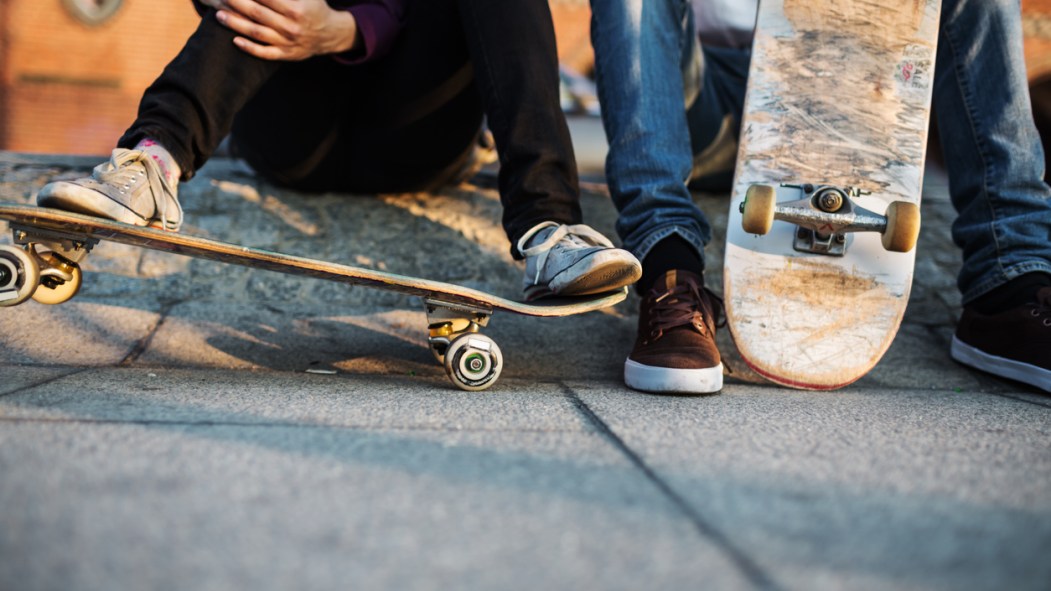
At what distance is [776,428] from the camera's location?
1.26m

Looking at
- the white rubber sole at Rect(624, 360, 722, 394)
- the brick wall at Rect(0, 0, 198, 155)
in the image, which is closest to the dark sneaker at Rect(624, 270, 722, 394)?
the white rubber sole at Rect(624, 360, 722, 394)

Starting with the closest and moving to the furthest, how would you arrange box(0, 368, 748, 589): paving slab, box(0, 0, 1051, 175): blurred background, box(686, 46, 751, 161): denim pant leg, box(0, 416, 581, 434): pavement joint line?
1. box(0, 368, 748, 589): paving slab
2. box(0, 416, 581, 434): pavement joint line
3. box(686, 46, 751, 161): denim pant leg
4. box(0, 0, 1051, 175): blurred background

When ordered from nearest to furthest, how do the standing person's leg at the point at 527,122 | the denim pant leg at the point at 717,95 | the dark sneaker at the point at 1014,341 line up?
the standing person's leg at the point at 527,122 < the dark sneaker at the point at 1014,341 < the denim pant leg at the point at 717,95

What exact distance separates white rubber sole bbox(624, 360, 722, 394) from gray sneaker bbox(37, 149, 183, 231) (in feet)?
3.35

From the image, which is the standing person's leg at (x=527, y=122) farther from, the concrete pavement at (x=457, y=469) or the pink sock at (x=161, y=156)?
the pink sock at (x=161, y=156)

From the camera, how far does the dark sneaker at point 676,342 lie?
155cm

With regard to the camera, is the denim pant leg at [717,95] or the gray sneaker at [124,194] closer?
the gray sneaker at [124,194]

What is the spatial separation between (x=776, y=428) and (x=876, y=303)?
0.67 meters

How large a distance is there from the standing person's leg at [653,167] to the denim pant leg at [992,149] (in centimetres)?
72

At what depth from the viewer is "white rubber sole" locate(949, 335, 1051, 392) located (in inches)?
70.0

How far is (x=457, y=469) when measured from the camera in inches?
38.5

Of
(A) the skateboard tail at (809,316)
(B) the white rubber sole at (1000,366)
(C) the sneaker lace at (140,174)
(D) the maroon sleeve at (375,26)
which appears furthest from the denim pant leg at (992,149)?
(C) the sneaker lace at (140,174)

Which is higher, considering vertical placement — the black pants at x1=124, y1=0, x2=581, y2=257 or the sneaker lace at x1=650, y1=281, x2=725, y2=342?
the black pants at x1=124, y1=0, x2=581, y2=257

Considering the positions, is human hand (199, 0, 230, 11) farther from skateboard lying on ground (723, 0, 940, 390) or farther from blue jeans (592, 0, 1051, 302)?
skateboard lying on ground (723, 0, 940, 390)
